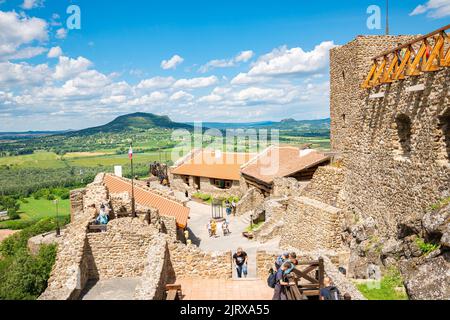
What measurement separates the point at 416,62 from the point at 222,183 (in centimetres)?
3204

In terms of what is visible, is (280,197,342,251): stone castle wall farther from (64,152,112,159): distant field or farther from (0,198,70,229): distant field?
(64,152,112,159): distant field

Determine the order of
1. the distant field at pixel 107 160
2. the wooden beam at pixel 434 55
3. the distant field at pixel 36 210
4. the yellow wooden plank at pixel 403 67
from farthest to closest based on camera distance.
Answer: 1. the distant field at pixel 107 160
2. the distant field at pixel 36 210
3. the yellow wooden plank at pixel 403 67
4. the wooden beam at pixel 434 55

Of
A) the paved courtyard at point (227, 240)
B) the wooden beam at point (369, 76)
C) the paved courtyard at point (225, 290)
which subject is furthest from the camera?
the paved courtyard at point (227, 240)

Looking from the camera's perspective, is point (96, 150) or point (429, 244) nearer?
point (429, 244)

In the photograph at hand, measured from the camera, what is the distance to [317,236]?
17719mm

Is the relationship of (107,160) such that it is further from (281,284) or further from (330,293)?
(330,293)

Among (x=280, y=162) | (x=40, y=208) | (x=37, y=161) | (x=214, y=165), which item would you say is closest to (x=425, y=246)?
(x=280, y=162)

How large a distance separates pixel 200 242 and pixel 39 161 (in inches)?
5849

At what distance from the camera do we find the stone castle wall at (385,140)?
11203mm

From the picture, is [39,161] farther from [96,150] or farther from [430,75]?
[430,75]

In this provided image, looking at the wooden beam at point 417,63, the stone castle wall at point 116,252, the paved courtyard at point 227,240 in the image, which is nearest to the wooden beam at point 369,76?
the wooden beam at point 417,63

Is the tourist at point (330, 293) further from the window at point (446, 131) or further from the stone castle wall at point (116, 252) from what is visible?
the stone castle wall at point (116, 252)

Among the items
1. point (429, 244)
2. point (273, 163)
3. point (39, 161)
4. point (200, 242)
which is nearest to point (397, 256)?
point (429, 244)

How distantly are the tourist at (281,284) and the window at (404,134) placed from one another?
20.1 ft
